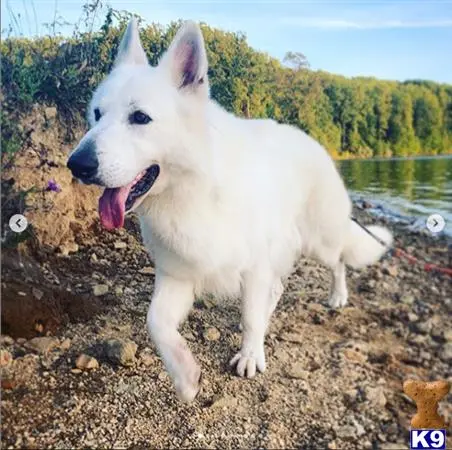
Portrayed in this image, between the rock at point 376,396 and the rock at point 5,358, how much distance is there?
0.97m

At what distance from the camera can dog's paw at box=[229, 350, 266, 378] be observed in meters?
1.85

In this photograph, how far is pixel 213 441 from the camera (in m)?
1.73

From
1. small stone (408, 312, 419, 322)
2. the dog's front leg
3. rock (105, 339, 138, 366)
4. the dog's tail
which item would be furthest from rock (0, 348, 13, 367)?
small stone (408, 312, 419, 322)

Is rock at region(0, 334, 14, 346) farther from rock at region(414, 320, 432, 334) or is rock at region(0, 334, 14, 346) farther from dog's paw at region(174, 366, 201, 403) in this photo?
rock at region(414, 320, 432, 334)

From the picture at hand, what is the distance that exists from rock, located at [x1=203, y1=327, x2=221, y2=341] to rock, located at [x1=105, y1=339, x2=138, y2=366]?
202mm

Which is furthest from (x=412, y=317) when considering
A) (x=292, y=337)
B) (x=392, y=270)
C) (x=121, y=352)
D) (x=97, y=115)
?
(x=97, y=115)

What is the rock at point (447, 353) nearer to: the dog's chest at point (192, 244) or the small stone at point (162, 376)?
the dog's chest at point (192, 244)

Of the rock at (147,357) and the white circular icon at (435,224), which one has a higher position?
the white circular icon at (435,224)

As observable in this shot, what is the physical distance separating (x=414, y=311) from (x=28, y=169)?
1.17 meters

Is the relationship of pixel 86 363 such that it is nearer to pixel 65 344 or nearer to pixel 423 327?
pixel 65 344

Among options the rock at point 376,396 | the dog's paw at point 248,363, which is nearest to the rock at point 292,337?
the dog's paw at point 248,363

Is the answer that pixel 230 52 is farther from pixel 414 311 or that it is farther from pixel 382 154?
pixel 414 311

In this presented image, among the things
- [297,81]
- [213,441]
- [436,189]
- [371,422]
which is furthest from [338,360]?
[297,81]

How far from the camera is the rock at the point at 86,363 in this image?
178cm
